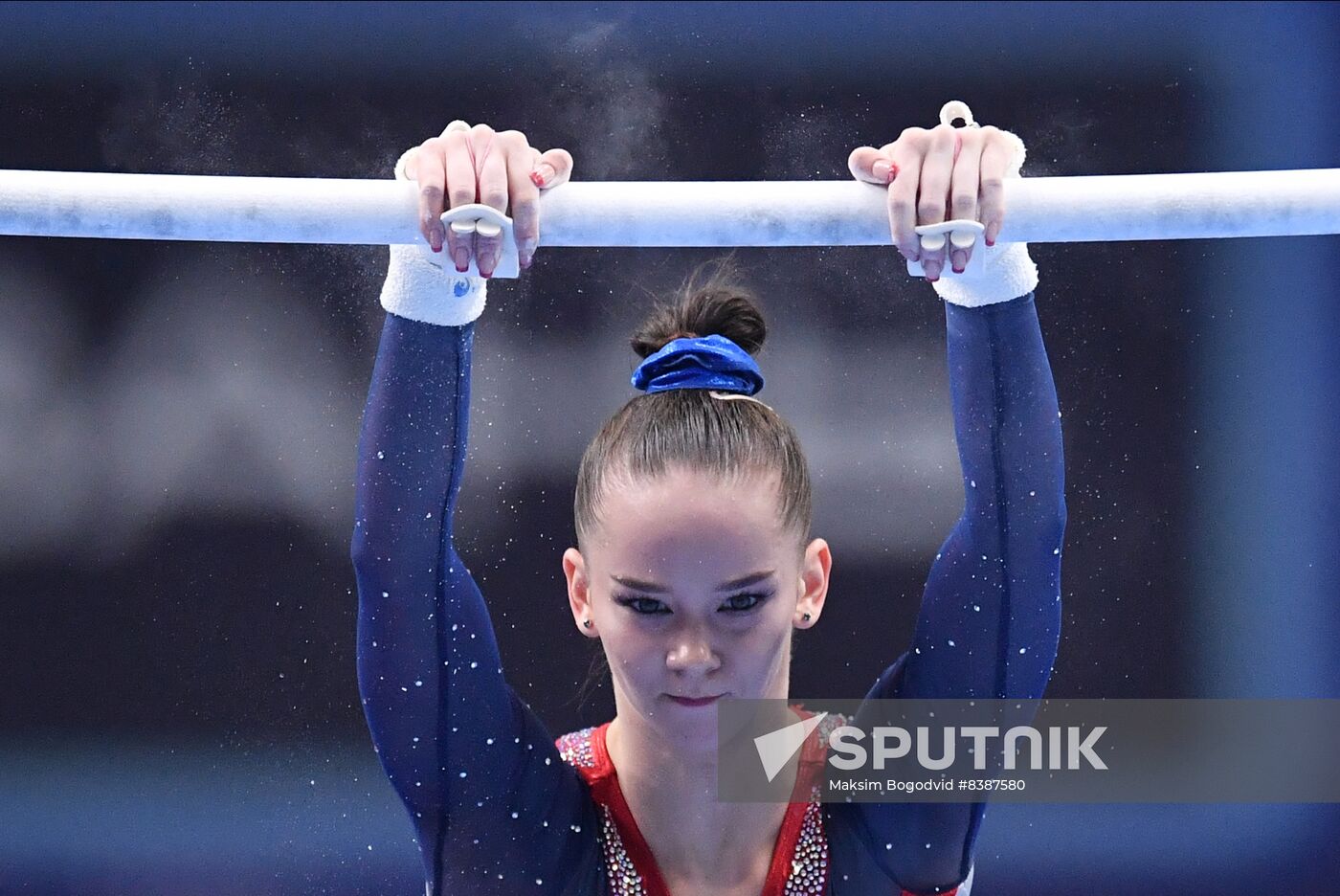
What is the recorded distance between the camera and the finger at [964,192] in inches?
48.0

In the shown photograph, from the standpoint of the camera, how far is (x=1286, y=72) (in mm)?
2395

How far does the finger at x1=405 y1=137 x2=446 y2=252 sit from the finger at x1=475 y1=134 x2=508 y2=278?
0.03 metres

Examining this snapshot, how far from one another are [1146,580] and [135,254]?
1669 mm

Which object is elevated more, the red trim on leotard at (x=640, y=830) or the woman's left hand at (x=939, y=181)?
the woman's left hand at (x=939, y=181)

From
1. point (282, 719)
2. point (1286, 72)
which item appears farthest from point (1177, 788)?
point (282, 719)

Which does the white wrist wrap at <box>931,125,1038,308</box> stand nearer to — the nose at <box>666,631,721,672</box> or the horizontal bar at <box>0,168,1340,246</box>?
the horizontal bar at <box>0,168,1340,246</box>

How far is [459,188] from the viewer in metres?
1.19

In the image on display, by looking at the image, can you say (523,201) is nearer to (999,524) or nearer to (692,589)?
(692,589)

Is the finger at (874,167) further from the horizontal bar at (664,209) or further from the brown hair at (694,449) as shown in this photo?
the brown hair at (694,449)

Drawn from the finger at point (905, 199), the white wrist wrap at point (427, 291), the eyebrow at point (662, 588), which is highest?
the finger at point (905, 199)

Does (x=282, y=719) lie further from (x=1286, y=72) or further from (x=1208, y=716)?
(x=1286, y=72)

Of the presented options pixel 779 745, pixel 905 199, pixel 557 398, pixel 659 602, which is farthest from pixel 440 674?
pixel 557 398

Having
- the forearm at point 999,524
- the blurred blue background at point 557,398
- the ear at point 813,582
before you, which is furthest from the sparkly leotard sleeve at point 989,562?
the blurred blue background at point 557,398

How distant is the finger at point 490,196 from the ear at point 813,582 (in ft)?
1.56
